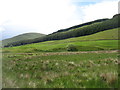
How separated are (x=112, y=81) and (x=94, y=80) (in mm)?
837

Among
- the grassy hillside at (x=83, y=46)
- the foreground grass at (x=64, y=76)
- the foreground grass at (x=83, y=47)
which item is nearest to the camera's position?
the foreground grass at (x=64, y=76)

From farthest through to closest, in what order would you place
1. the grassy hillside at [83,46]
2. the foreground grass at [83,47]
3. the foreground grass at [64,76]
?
the grassy hillside at [83,46] → the foreground grass at [83,47] → the foreground grass at [64,76]

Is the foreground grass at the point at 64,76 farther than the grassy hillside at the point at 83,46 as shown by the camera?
No

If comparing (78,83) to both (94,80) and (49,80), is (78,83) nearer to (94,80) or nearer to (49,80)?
(94,80)

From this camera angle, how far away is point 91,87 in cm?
556

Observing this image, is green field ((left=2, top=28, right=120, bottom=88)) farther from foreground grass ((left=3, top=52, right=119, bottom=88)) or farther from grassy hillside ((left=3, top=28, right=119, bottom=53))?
grassy hillside ((left=3, top=28, right=119, bottom=53))

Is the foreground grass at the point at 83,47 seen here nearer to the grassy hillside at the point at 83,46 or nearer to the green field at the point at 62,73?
the grassy hillside at the point at 83,46

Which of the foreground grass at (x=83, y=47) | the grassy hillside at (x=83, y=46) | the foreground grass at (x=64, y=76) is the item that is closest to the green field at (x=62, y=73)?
the foreground grass at (x=64, y=76)

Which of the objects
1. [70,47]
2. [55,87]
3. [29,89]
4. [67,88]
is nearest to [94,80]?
[67,88]

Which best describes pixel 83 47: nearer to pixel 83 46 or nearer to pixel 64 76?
pixel 83 46

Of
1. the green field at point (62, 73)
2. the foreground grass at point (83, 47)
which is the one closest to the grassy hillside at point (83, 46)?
the foreground grass at point (83, 47)

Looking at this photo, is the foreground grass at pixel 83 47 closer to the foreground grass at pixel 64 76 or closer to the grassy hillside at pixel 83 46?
the grassy hillside at pixel 83 46

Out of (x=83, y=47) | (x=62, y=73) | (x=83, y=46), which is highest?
(x=62, y=73)

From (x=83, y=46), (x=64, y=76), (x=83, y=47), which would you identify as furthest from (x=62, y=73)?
(x=83, y=46)
